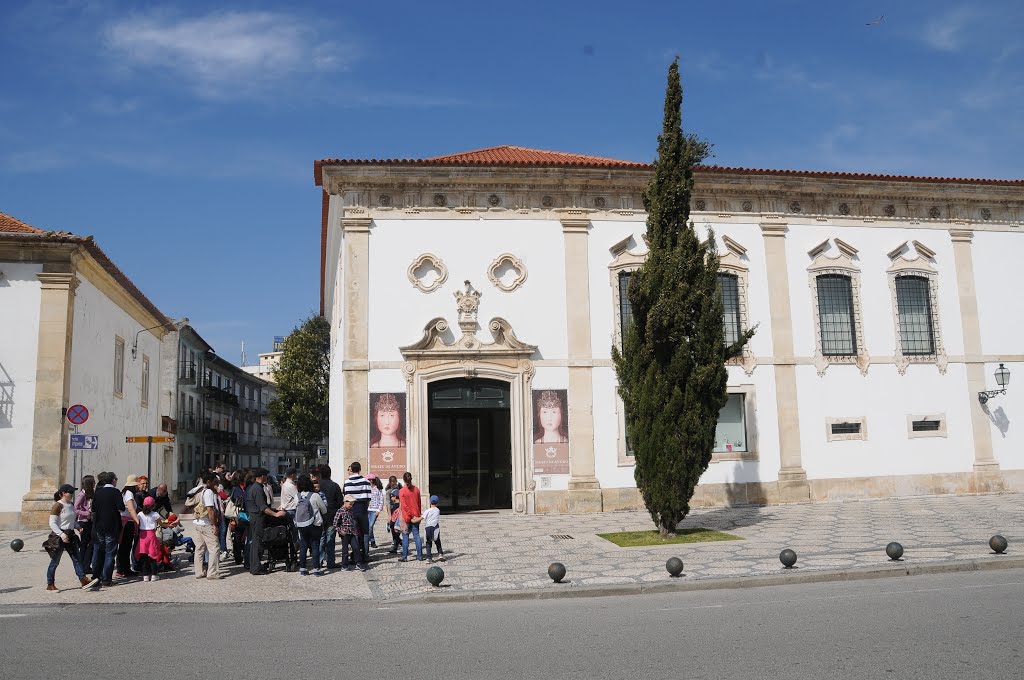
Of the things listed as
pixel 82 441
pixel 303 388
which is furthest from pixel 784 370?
pixel 303 388

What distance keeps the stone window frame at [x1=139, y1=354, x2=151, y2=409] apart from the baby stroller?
1871cm

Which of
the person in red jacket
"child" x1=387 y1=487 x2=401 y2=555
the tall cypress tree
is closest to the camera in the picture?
the person in red jacket

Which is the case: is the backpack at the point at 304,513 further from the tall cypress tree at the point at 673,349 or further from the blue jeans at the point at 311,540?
the tall cypress tree at the point at 673,349

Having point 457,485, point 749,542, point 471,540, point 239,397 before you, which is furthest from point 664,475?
point 239,397

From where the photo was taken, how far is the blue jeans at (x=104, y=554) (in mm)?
10438

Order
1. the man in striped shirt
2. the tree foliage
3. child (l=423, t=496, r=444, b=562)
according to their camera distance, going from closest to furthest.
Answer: the man in striped shirt < child (l=423, t=496, r=444, b=562) < the tree foliage

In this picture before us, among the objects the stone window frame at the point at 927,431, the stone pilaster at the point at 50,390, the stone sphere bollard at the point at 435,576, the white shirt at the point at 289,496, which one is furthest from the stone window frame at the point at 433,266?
the stone window frame at the point at 927,431

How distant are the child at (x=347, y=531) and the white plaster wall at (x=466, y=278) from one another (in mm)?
6887

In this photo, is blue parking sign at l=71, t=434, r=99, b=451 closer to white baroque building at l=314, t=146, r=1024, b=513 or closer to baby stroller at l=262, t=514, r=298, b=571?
white baroque building at l=314, t=146, r=1024, b=513

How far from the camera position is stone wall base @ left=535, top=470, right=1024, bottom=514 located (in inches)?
711

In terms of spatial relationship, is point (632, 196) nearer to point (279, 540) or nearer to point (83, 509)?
point (279, 540)

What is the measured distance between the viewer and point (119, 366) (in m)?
24.6

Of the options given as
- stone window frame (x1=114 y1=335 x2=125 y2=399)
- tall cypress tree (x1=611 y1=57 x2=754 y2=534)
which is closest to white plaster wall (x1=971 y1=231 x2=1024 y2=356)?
tall cypress tree (x1=611 y1=57 x2=754 y2=534)

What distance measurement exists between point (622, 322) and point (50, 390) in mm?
13006
